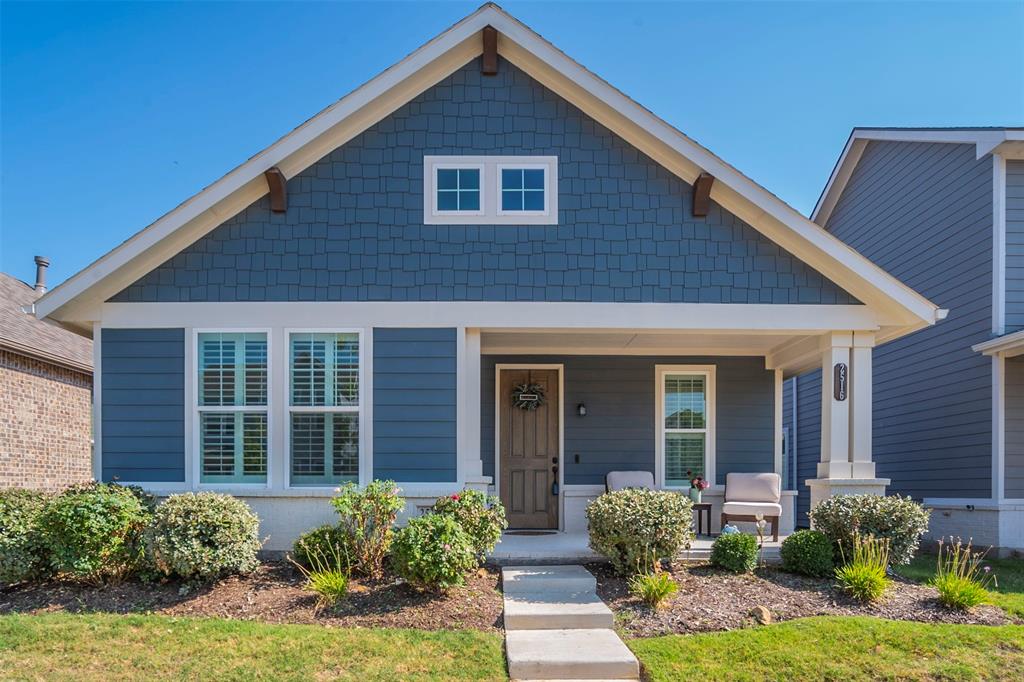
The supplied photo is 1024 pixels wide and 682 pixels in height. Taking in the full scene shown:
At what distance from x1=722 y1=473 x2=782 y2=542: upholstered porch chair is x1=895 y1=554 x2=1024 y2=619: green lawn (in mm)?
1598

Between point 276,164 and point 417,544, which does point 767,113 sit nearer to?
point 276,164

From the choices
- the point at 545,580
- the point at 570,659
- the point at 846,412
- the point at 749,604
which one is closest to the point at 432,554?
the point at 545,580

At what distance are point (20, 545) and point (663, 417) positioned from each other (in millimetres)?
7788

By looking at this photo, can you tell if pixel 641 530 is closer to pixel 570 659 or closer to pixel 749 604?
pixel 749 604

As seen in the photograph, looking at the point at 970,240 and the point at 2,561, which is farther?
the point at 970,240

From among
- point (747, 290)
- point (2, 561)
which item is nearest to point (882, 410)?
point (747, 290)

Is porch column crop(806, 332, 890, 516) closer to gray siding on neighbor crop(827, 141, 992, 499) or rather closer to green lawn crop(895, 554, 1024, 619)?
green lawn crop(895, 554, 1024, 619)

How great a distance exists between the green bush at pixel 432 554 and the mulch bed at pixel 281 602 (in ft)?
0.66

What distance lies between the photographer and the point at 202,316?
8.59 m

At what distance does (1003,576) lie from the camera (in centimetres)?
849

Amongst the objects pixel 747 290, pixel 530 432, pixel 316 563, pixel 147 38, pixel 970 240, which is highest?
pixel 147 38

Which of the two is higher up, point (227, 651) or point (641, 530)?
point (641, 530)

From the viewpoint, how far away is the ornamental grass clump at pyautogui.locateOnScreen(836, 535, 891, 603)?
691 cm

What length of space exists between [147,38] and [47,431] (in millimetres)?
7277
